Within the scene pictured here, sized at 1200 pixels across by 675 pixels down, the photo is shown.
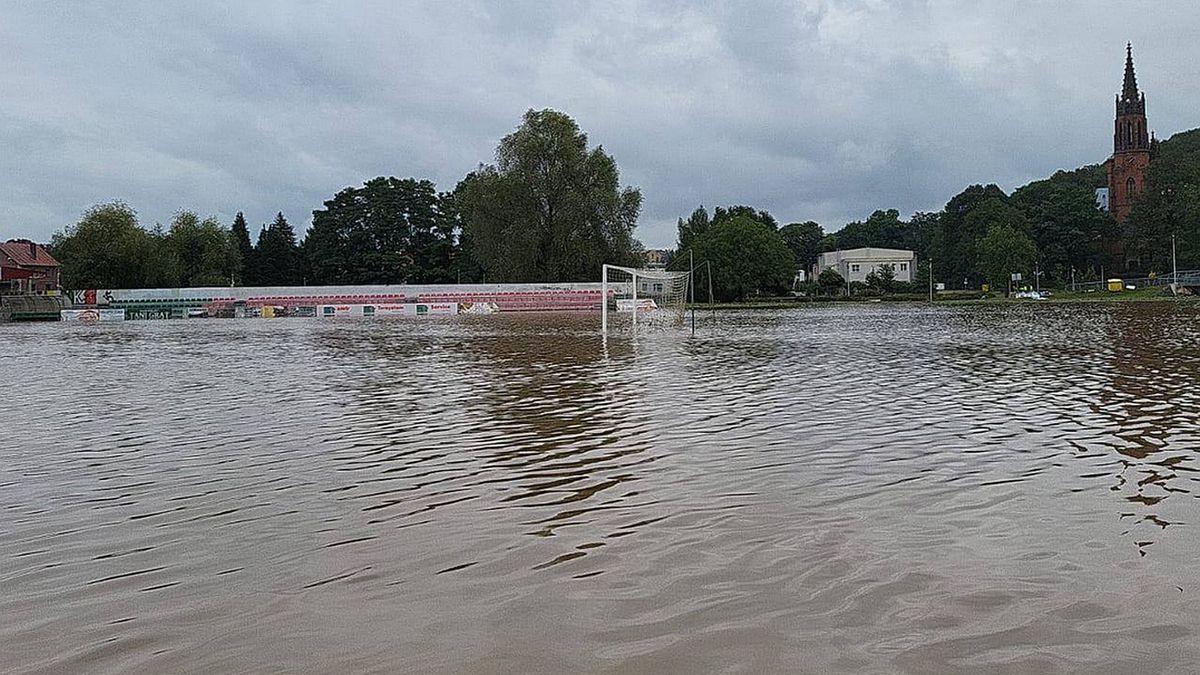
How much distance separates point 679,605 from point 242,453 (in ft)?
19.4

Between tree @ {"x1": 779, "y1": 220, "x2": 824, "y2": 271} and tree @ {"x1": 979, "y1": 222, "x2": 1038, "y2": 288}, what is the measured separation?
56.2 meters

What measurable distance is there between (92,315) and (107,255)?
22930mm

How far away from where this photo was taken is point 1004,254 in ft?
334

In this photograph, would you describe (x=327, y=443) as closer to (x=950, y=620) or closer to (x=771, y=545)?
(x=771, y=545)

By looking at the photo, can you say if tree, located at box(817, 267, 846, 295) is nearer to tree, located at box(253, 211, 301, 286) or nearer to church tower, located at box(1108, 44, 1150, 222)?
church tower, located at box(1108, 44, 1150, 222)

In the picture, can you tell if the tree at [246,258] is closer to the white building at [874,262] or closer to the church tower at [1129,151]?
the white building at [874,262]

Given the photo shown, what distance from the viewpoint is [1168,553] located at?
5.38m

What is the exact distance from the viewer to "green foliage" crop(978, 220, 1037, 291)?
332 ft

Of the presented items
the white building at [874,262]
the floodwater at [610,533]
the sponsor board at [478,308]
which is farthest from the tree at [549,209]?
the white building at [874,262]

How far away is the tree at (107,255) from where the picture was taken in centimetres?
8706

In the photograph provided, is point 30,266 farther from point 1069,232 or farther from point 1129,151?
point 1129,151

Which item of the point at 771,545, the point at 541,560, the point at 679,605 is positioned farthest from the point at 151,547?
the point at 771,545

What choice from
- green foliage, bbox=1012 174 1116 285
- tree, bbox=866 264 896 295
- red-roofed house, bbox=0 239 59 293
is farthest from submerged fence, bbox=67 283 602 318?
green foliage, bbox=1012 174 1116 285

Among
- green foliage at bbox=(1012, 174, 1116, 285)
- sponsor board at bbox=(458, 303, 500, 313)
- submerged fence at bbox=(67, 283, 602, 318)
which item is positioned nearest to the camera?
sponsor board at bbox=(458, 303, 500, 313)
